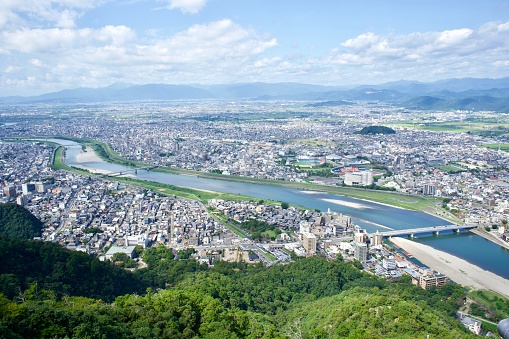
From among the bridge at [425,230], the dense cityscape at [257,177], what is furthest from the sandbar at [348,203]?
the bridge at [425,230]

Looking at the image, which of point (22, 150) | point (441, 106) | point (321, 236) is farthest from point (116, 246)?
point (441, 106)

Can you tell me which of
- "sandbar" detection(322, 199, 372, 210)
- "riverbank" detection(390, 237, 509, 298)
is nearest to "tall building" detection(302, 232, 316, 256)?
"riverbank" detection(390, 237, 509, 298)

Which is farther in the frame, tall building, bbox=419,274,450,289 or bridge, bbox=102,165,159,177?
bridge, bbox=102,165,159,177

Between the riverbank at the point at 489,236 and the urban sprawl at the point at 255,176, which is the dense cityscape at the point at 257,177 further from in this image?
the riverbank at the point at 489,236

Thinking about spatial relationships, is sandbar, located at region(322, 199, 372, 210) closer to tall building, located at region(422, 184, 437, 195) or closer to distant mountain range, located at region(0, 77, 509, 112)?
tall building, located at region(422, 184, 437, 195)

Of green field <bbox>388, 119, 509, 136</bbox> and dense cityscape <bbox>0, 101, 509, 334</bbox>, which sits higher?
green field <bbox>388, 119, 509, 136</bbox>

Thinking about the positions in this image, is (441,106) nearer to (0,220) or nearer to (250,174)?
(250,174)

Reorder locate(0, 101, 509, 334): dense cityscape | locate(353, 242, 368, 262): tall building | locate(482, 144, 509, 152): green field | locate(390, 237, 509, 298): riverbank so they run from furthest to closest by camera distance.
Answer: locate(482, 144, 509, 152): green field, locate(0, 101, 509, 334): dense cityscape, locate(353, 242, 368, 262): tall building, locate(390, 237, 509, 298): riverbank

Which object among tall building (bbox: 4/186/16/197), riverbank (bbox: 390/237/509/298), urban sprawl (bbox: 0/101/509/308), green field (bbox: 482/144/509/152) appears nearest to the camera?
riverbank (bbox: 390/237/509/298)
